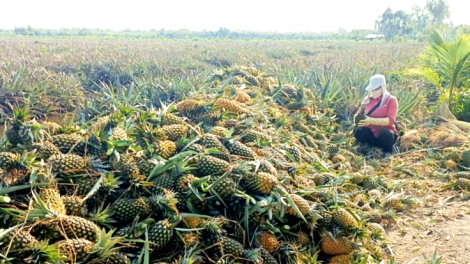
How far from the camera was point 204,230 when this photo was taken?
257 cm

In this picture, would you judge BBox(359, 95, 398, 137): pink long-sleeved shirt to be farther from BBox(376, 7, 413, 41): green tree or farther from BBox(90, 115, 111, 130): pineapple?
BBox(376, 7, 413, 41): green tree

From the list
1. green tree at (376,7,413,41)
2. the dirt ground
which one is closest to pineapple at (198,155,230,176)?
the dirt ground

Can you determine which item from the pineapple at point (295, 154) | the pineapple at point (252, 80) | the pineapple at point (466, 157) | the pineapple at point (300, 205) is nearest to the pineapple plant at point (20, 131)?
the pineapple at point (300, 205)

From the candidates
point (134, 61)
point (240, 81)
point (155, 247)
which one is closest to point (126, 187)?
point (155, 247)

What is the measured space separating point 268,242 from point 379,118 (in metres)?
3.75

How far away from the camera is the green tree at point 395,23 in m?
A: 58.0

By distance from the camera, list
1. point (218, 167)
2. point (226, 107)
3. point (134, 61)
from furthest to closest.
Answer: point (134, 61)
point (226, 107)
point (218, 167)

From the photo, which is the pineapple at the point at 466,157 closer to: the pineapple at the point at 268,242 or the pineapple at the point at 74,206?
the pineapple at the point at 268,242

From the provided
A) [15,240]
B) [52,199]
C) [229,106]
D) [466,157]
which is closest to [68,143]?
[52,199]

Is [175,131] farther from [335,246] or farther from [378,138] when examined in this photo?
[378,138]

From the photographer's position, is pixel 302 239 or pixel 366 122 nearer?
pixel 302 239

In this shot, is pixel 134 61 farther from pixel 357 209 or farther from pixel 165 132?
pixel 357 209

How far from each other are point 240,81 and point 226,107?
2122 mm

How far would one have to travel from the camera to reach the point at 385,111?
5832 millimetres
